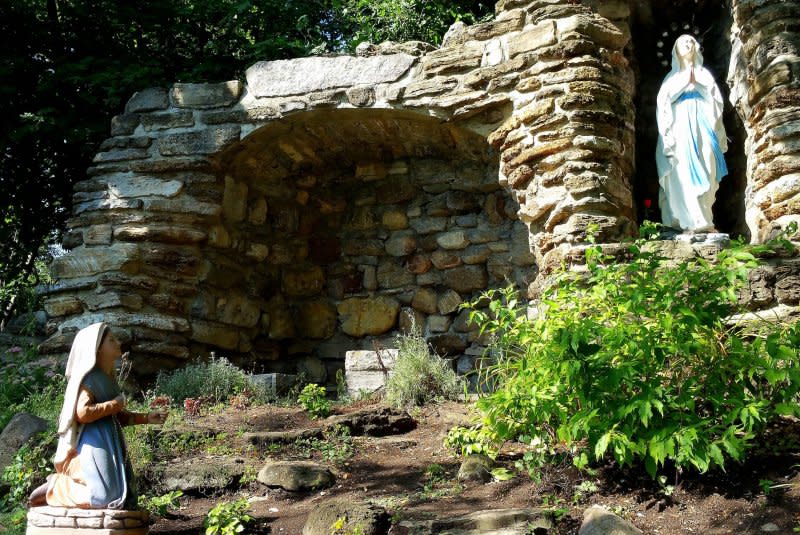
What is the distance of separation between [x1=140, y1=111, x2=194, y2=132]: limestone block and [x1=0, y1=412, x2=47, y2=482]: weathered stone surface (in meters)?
2.80

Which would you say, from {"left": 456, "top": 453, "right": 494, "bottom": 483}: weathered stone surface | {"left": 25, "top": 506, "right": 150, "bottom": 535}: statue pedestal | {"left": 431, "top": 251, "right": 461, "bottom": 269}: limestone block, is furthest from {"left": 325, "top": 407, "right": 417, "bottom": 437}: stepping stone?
{"left": 431, "top": 251, "right": 461, "bottom": 269}: limestone block

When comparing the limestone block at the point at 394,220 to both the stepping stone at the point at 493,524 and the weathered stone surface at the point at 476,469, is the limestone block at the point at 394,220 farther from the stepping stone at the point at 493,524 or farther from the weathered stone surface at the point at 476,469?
the stepping stone at the point at 493,524

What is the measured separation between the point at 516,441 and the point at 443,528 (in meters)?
1.16

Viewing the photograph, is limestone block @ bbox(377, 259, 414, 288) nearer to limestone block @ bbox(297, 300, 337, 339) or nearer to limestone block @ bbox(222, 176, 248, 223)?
limestone block @ bbox(297, 300, 337, 339)

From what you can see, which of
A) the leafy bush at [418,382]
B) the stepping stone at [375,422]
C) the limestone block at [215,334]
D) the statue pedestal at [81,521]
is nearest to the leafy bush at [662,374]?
the stepping stone at [375,422]

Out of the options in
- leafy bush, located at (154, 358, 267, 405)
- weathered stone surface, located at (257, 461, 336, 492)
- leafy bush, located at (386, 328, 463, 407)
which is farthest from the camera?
leafy bush, located at (154, 358, 267, 405)

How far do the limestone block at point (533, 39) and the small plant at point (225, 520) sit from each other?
3724 millimetres

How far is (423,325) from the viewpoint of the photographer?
6.84 m

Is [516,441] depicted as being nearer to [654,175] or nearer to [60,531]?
[60,531]

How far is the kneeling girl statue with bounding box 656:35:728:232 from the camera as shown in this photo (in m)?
5.21

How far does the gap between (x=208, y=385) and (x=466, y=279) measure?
2.28 m

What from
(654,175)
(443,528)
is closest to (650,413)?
(443,528)

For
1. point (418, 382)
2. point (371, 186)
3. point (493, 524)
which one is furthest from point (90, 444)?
point (371, 186)

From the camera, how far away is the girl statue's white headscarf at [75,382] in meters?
3.29
